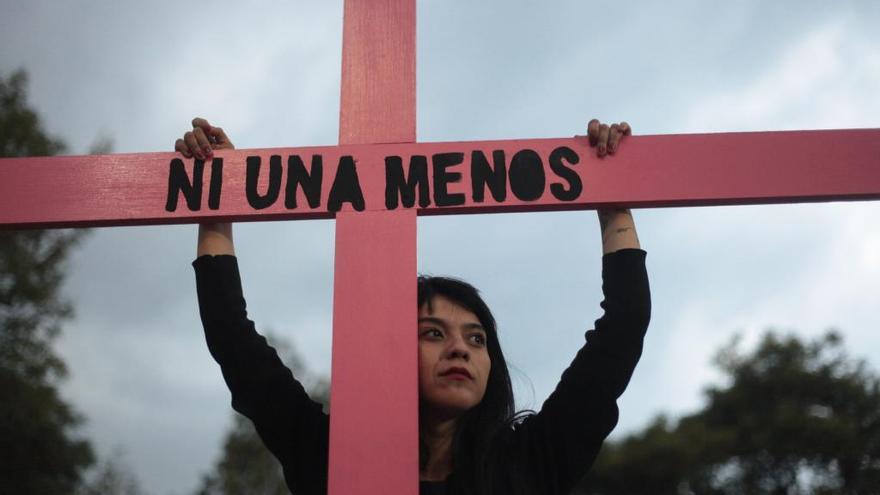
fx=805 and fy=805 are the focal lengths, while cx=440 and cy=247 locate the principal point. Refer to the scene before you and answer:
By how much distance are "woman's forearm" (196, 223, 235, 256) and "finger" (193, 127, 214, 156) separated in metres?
0.15

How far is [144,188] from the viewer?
5.02 feet

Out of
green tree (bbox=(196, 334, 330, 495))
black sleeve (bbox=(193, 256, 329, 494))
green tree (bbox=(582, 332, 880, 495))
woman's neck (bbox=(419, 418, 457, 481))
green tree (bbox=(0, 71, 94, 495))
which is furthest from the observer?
green tree (bbox=(582, 332, 880, 495))

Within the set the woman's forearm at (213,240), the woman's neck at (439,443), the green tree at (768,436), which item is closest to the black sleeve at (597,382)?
the woman's neck at (439,443)

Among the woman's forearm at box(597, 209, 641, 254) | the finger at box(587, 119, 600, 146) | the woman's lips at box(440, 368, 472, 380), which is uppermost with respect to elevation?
the finger at box(587, 119, 600, 146)

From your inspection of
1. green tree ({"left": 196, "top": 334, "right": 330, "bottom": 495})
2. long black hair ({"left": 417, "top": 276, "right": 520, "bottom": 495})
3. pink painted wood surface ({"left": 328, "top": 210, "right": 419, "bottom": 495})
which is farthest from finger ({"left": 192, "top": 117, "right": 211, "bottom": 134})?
green tree ({"left": 196, "top": 334, "right": 330, "bottom": 495})

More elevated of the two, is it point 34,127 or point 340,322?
point 34,127

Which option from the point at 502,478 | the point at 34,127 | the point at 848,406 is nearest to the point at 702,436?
the point at 848,406

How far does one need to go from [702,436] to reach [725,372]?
2427 mm

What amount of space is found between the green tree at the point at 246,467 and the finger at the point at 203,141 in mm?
12651

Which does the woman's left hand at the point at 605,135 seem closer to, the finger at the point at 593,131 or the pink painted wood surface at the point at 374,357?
the finger at the point at 593,131

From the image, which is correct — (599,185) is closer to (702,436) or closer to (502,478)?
(502,478)

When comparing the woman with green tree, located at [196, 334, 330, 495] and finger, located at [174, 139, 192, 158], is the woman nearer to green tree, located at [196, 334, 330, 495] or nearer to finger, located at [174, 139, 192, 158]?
finger, located at [174, 139, 192, 158]

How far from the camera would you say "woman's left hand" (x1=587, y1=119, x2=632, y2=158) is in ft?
4.98

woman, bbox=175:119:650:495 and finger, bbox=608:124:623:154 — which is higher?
finger, bbox=608:124:623:154
